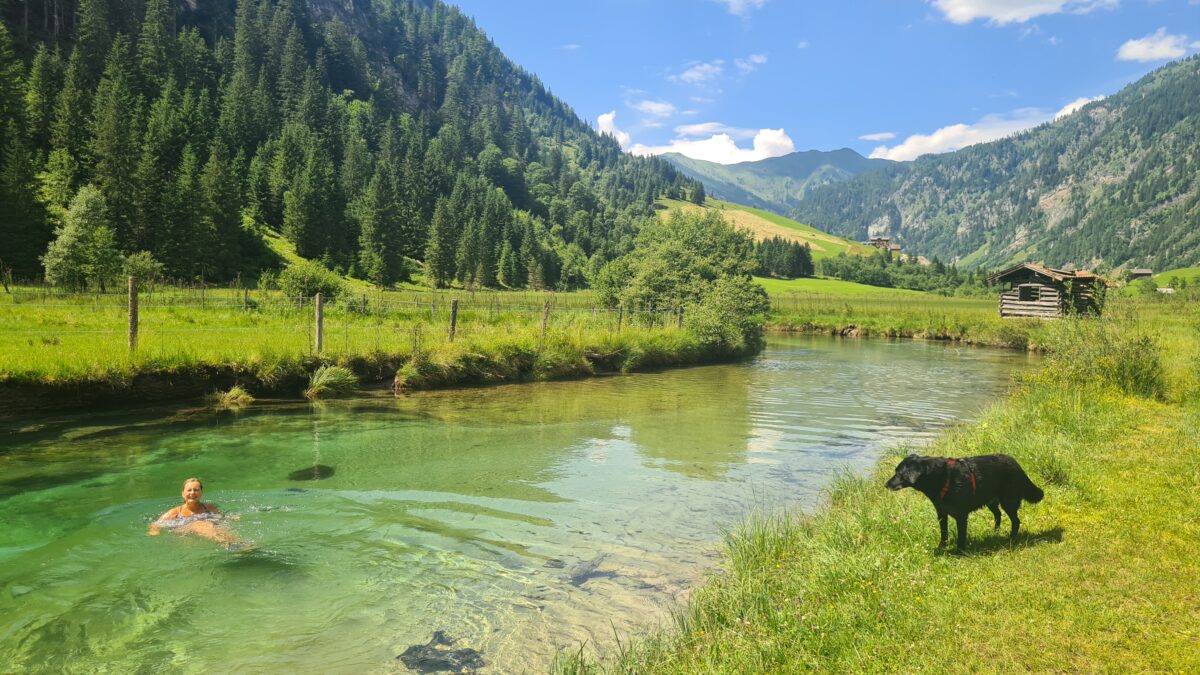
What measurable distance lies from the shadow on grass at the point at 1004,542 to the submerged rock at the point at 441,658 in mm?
5152

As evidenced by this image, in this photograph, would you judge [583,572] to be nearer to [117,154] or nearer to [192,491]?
[192,491]

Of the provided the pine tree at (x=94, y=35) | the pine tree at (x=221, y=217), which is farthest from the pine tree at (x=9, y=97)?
the pine tree at (x=94, y=35)

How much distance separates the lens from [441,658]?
598cm

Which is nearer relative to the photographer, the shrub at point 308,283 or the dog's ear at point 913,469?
the dog's ear at point 913,469

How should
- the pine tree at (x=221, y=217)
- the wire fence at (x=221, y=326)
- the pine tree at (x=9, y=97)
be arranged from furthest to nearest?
the pine tree at (x=221, y=217), the pine tree at (x=9, y=97), the wire fence at (x=221, y=326)

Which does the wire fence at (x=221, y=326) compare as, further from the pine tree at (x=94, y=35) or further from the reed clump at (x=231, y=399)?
the pine tree at (x=94, y=35)

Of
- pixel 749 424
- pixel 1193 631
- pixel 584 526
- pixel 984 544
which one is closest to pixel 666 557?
pixel 584 526

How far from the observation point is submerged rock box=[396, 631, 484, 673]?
19.0 feet

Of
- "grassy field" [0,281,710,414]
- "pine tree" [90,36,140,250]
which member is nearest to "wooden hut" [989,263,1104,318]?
"grassy field" [0,281,710,414]

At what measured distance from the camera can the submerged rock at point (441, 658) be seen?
580 centimetres

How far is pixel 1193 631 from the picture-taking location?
4.81 metres

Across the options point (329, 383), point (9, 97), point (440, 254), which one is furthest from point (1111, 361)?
point (9, 97)

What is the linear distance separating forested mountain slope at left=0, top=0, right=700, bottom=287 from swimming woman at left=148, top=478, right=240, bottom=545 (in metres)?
49.1

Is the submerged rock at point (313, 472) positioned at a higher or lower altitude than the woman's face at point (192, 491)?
lower
